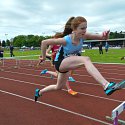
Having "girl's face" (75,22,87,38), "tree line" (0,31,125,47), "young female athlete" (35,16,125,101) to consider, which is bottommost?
"tree line" (0,31,125,47)

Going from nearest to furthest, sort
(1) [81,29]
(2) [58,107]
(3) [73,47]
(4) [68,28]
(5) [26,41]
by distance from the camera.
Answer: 1. (1) [81,29]
2. (3) [73,47]
3. (4) [68,28]
4. (2) [58,107]
5. (5) [26,41]

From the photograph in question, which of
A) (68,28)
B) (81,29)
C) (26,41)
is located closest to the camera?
(81,29)

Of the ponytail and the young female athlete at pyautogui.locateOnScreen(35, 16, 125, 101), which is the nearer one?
the young female athlete at pyautogui.locateOnScreen(35, 16, 125, 101)

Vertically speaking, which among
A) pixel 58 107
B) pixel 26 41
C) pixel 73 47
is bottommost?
pixel 26 41

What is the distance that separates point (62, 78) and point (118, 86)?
134 centimetres

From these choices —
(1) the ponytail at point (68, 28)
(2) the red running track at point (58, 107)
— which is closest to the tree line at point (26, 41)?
(2) the red running track at point (58, 107)

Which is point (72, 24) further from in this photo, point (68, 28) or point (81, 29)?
point (68, 28)

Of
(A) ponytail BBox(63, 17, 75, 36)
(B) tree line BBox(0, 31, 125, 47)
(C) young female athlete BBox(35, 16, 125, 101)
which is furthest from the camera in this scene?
(B) tree line BBox(0, 31, 125, 47)

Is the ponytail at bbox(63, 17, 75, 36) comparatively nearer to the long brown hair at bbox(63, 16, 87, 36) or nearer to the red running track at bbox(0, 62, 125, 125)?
the long brown hair at bbox(63, 16, 87, 36)

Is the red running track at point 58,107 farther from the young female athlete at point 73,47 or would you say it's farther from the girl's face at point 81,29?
the girl's face at point 81,29

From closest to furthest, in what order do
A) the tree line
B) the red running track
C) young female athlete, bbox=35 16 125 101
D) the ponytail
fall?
young female athlete, bbox=35 16 125 101 < the ponytail < the red running track < the tree line

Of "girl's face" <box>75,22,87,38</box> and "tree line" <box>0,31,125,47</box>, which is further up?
"girl's face" <box>75,22,87,38</box>

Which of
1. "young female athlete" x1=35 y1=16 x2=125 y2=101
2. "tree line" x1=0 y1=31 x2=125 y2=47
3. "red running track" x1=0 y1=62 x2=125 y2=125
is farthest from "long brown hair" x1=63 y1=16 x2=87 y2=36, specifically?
"tree line" x1=0 y1=31 x2=125 y2=47

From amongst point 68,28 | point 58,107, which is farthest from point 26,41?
point 68,28
